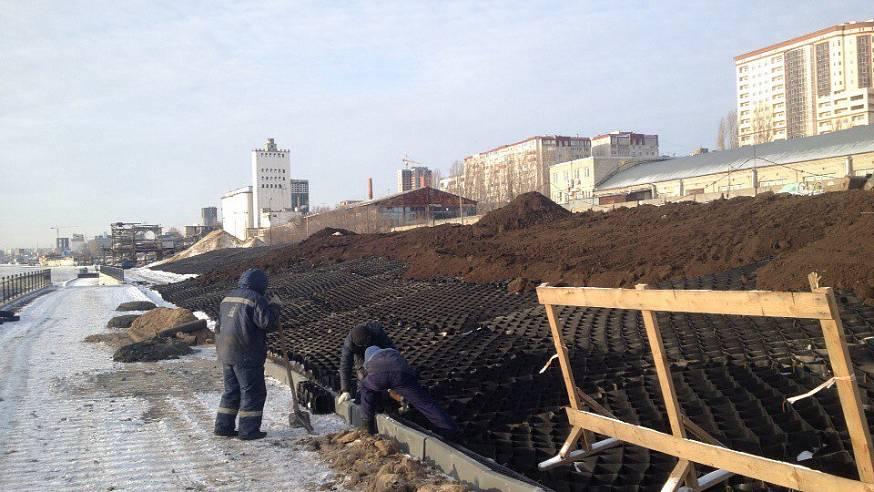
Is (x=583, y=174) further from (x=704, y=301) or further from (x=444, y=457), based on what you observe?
(x=704, y=301)

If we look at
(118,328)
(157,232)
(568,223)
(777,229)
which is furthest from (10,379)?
(157,232)

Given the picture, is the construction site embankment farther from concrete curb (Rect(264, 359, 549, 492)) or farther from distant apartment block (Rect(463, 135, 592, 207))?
distant apartment block (Rect(463, 135, 592, 207))

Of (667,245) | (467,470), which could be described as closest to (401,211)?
(667,245)

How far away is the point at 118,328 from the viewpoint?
48.5ft

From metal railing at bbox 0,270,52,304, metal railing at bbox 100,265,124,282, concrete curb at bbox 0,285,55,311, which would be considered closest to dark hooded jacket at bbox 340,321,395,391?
concrete curb at bbox 0,285,55,311

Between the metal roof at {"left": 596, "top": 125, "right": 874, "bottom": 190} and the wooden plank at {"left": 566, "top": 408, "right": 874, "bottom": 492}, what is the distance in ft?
114

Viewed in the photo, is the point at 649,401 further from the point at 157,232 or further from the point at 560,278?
the point at 157,232

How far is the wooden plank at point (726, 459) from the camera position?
2953 mm

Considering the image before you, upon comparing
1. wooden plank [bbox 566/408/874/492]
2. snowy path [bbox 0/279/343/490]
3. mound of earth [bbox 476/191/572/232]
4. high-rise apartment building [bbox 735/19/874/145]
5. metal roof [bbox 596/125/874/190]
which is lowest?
snowy path [bbox 0/279/343/490]

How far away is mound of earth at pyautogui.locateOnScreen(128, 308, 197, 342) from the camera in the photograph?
520 inches

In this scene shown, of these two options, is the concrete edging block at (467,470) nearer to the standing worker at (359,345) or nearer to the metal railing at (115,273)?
the standing worker at (359,345)

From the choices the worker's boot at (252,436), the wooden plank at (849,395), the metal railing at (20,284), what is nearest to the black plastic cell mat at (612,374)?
the worker's boot at (252,436)

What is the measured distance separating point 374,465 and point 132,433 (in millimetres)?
2505

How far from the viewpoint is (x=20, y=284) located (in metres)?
28.1
